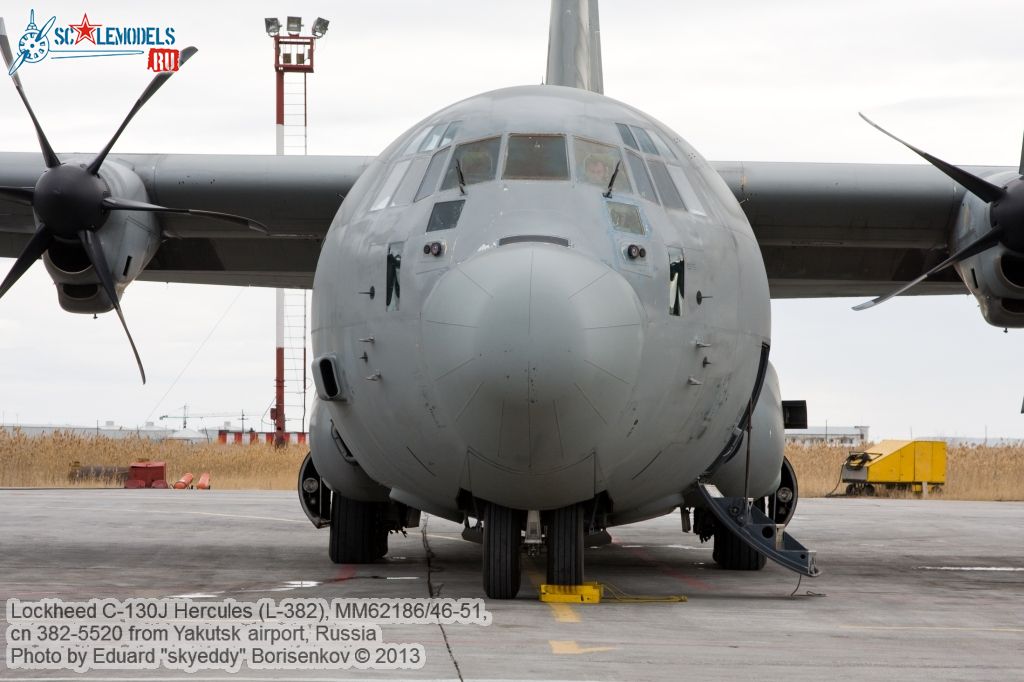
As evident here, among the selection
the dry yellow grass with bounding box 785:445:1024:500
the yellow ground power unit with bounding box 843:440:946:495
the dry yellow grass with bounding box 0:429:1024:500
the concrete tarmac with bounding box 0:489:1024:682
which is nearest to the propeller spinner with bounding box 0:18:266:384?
the concrete tarmac with bounding box 0:489:1024:682

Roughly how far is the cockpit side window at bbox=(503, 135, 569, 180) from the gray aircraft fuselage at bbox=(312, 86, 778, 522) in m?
0.01

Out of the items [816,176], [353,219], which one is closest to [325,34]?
[816,176]

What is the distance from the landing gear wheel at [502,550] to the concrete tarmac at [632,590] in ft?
0.51

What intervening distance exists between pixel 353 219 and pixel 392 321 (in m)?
1.35

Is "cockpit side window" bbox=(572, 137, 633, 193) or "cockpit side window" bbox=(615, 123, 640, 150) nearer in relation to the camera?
"cockpit side window" bbox=(572, 137, 633, 193)

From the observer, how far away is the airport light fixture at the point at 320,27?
41062 mm

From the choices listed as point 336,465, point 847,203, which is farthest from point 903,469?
point 336,465

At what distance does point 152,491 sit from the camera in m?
27.3

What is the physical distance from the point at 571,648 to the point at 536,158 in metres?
3.34

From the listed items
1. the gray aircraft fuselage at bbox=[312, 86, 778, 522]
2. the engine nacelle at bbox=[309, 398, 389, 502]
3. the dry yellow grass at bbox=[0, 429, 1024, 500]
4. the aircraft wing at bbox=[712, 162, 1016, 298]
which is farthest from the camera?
the dry yellow grass at bbox=[0, 429, 1024, 500]

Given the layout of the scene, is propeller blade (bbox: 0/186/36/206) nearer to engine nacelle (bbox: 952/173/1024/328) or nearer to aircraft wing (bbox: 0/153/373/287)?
aircraft wing (bbox: 0/153/373/287)

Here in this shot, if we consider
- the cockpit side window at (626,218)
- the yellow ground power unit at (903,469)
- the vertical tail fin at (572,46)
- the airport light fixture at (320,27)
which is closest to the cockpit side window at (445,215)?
the cockpit side window at (626,218)

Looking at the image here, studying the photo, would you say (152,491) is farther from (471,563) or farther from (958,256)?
(958,256)

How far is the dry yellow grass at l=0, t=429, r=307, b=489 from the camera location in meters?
32.4
